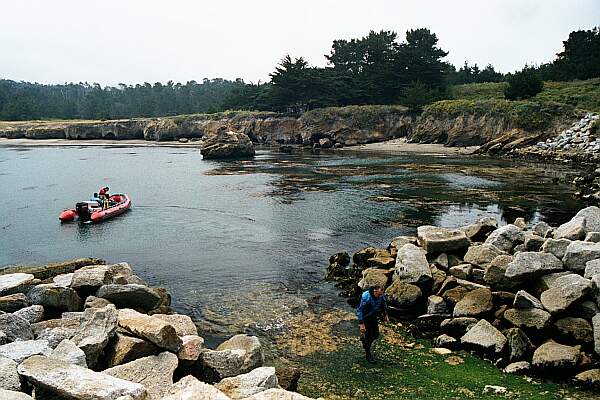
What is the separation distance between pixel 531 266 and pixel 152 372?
10.1 meters

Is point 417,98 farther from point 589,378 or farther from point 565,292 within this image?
point 589,378

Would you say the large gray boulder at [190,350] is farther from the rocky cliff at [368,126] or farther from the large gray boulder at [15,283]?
the rocky cliff at [368,126]

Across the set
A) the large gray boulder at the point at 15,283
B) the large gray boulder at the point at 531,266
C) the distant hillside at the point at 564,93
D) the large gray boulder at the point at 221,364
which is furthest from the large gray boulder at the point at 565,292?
the distant hillside at the point at 564,93

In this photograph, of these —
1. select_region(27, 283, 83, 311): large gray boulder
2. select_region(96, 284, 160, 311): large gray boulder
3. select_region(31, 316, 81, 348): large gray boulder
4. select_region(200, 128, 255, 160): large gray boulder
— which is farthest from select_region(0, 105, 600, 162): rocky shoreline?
select_region(31, 316, 81, 348): large gray boulder

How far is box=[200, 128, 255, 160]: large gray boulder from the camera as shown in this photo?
236 feet

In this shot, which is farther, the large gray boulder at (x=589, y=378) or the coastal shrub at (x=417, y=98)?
the coastal shrub at (x=417, y=98)

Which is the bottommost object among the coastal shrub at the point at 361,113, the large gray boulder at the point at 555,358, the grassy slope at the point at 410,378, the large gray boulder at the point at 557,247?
the grassy slope at the point at 410,378

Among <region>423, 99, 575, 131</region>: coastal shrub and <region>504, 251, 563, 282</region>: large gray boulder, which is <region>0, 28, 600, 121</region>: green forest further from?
<region>504, 251, 563, 282</region>: large gray boulder

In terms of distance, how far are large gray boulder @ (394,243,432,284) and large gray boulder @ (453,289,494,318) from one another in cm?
178

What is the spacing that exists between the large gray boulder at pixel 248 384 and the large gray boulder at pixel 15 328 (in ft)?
15.1

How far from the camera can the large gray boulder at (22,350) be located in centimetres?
898

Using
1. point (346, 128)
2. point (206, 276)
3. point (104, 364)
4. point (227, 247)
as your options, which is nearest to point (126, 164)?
point (346, 128)

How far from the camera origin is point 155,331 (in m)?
9.93

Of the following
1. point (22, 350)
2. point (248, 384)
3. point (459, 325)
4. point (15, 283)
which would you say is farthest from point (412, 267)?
point (15, 283)
